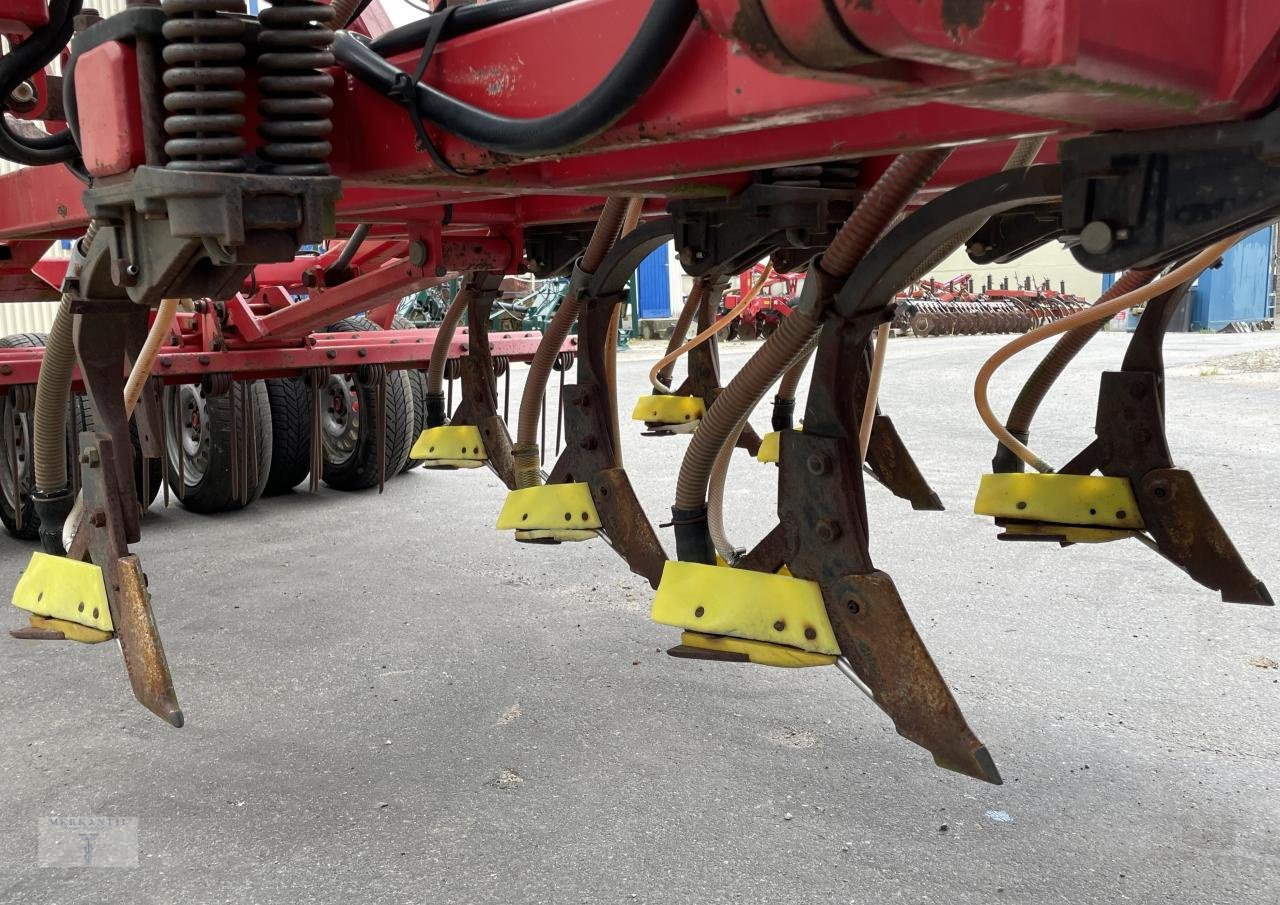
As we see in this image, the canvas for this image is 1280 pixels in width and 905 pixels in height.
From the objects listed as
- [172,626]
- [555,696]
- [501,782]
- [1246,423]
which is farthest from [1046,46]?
[1246,423]

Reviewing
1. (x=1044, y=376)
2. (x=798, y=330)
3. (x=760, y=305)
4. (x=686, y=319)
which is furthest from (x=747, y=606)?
(x=760, y=305)

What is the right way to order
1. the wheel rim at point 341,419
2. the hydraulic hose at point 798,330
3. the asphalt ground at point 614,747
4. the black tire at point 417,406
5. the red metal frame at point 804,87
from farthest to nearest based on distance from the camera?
the black tire at point 417,406 < the wheel rim at point 341,419 < the asphalt ground at point 614,747 < the hydraulic hose at point 798,330 < the red metal frame at point 804,87

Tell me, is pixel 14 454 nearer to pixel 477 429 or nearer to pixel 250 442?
pixel 250 442

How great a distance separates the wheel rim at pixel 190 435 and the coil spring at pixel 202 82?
3.03 meters

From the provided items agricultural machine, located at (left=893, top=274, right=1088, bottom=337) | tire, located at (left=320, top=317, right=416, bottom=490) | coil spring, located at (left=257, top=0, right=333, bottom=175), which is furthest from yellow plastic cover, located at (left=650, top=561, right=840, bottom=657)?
agricultural machine, located at (left=893, top=274, right=1088, bottom=337)

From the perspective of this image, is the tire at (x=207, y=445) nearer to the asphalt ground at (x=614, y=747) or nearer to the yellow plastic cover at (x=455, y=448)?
the asphalt ground at (x=614, y=747)

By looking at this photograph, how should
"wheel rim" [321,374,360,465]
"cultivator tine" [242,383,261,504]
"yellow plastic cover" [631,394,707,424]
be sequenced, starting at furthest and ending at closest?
"wheel rim" [321,374,360,465] → "cultivator tine" [242,383,261,504] → "yellow plastic cover" [631,394,707,424]

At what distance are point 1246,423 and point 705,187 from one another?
5233 mm

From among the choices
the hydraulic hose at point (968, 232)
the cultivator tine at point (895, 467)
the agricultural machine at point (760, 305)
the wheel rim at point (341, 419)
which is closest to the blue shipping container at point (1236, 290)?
the agricultural machine at point (760, 305)

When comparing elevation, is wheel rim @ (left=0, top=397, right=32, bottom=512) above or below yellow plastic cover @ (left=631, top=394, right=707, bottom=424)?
below

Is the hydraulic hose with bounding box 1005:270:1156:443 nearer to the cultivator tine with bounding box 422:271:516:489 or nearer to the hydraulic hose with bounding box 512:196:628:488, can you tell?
the hydraulic hose with bounding box 512:196:628:488

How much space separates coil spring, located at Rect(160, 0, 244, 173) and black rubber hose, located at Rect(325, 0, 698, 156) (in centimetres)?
17

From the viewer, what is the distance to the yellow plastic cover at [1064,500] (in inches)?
84.2

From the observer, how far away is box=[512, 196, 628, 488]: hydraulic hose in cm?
232
